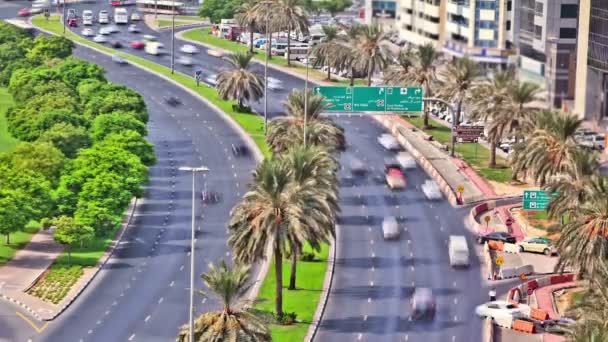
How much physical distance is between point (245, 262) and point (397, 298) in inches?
578

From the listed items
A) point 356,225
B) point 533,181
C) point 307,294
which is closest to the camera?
point 307,294

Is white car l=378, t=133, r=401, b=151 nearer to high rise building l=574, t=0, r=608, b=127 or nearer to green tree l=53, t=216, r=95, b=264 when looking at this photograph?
high rise building l=574, t=0, r=608, b=127

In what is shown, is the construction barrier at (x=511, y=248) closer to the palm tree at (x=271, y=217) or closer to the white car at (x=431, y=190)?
the white car at (x=431, y=190)

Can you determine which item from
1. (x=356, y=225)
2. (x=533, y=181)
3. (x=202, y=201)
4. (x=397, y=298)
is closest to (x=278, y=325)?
(x=397, y=298)

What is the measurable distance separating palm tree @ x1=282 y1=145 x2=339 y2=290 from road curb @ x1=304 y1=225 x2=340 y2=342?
274 cm

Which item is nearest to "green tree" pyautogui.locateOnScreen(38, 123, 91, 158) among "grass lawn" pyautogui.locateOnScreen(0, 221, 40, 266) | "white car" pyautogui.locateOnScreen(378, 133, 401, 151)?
"grass lawn" pyautogui.locateOnScreen(0, 221, 40, 266)

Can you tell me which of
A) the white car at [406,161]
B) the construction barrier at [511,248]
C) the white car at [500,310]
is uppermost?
the white car at [406,161]

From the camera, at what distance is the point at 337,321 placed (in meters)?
111

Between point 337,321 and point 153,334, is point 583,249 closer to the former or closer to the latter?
point 337,321

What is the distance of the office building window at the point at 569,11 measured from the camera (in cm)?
19900

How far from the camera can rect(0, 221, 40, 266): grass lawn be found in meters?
128

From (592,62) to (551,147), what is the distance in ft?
155

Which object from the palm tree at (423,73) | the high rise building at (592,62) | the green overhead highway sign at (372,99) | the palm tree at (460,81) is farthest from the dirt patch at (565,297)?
the high rise building at (592,62)

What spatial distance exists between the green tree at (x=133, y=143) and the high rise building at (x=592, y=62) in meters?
57.7
